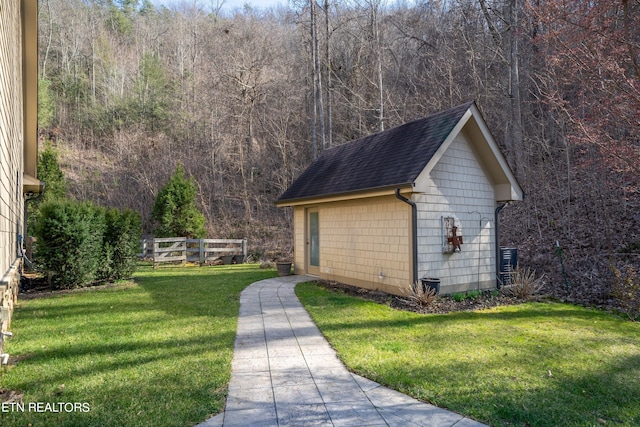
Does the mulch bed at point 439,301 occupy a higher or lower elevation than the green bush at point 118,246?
lower

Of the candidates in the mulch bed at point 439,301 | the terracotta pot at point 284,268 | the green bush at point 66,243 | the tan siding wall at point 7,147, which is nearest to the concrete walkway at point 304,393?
the mulch bed at point 439,301

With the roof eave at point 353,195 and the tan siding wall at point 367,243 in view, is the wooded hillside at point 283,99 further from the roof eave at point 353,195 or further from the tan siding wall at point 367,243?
the roof eave at point 353,195

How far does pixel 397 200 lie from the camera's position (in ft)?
26.7

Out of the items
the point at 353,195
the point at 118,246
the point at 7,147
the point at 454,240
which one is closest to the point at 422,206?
the point at 454,240

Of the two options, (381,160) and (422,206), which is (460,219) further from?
(381,160)

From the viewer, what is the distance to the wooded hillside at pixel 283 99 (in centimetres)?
1354

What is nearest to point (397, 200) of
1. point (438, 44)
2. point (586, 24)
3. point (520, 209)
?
point (586, 24)

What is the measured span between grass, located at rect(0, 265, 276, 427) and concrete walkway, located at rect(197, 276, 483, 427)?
0.71ft

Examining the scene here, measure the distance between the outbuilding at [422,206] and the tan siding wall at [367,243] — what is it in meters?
0.02

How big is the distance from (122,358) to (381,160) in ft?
22.4

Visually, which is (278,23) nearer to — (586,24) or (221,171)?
(221,171)

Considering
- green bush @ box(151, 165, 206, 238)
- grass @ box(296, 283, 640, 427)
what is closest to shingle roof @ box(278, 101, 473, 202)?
grass @ box(296, 283, 640, 427)

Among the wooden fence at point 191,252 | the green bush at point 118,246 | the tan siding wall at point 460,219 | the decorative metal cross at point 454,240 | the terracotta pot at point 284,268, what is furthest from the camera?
the wooden fence at point 191,252

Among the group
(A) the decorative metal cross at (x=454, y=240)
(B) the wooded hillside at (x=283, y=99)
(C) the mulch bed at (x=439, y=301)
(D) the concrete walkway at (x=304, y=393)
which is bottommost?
(C) the mulch bed at (x=439, y=301)
